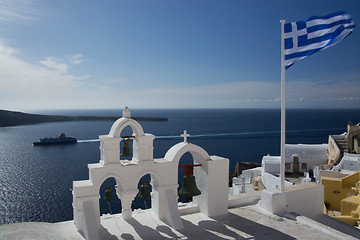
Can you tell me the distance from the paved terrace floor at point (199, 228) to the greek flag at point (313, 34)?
4.90m

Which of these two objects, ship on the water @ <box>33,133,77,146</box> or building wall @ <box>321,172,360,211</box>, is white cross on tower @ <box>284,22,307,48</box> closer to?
building wall @ <box>321,172,360,211</box>

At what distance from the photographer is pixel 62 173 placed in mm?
41031

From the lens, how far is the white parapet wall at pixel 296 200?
31.8 feet

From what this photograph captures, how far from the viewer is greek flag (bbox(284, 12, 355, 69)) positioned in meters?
8.63

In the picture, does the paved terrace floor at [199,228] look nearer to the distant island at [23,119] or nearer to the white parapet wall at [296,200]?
the white parapet wall at [296,200]

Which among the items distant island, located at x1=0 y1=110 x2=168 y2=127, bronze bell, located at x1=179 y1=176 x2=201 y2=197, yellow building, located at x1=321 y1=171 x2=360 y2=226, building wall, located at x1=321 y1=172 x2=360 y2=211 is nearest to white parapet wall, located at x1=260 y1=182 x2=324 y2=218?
bronze bell, located at x1=179 y1=176 x2=201 y2=197

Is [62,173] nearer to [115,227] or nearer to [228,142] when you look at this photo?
[115,227]

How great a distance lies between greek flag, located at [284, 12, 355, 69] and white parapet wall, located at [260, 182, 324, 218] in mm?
4316

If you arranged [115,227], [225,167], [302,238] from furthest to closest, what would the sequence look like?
[225,167]
[115,227]
[302,238]

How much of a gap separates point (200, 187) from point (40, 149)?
59510 mm

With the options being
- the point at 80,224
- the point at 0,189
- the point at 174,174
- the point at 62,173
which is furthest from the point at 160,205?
the point at 62,173

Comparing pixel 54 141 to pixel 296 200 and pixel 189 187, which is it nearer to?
pixel 189 187

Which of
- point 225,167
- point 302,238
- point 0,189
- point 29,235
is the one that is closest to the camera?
point 29,235

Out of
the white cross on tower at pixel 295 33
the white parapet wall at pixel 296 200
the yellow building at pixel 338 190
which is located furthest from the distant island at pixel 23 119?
the white cross on tower at pixel 295 33
